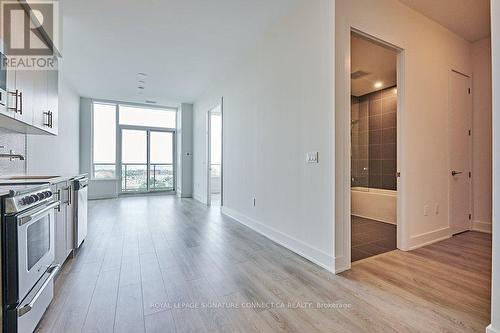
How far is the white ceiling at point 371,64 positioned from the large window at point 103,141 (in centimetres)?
673

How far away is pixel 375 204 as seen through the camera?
14.3 feet

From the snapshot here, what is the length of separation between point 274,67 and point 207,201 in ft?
12.2

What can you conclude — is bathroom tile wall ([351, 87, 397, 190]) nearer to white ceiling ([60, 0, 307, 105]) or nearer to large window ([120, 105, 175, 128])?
white ceiling ([60, 0, 307, 105])

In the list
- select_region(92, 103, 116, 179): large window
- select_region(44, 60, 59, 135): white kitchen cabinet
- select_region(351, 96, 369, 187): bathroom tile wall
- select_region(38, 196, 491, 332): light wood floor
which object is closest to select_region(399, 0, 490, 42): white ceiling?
select_region(351, 96, 369, 187): bathroom tile wall

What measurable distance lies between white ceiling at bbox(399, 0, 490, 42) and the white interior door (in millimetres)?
598

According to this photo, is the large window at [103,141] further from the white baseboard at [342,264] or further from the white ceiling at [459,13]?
the white ceiling at [459,13]

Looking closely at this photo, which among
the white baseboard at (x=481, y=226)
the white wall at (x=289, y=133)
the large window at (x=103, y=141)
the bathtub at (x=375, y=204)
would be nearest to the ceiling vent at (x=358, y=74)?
the white wall at (x=289, y=133)

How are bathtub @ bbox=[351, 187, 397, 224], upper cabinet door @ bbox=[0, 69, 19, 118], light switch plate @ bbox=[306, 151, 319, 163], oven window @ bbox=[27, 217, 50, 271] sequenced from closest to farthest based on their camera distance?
oven window @ bbox=[27, 217, 50, 271]
upper cabinet door @ bbox=[0, 69, 19, 118]
light switch plate @ bbox=[306, 151, 319, 163]
bathtub @ bbox=[351, 187, 397, 224]

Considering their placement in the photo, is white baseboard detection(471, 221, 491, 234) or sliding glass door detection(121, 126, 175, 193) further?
sliding glass door detection(121, 126, 175, 193)

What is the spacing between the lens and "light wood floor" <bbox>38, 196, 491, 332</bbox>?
1.52 m

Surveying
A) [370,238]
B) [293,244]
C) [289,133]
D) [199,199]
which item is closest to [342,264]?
[293,244]

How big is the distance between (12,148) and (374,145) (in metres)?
5.85

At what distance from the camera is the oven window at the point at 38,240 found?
4.69 ft

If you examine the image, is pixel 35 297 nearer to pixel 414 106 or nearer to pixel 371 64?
pixel 414 106
